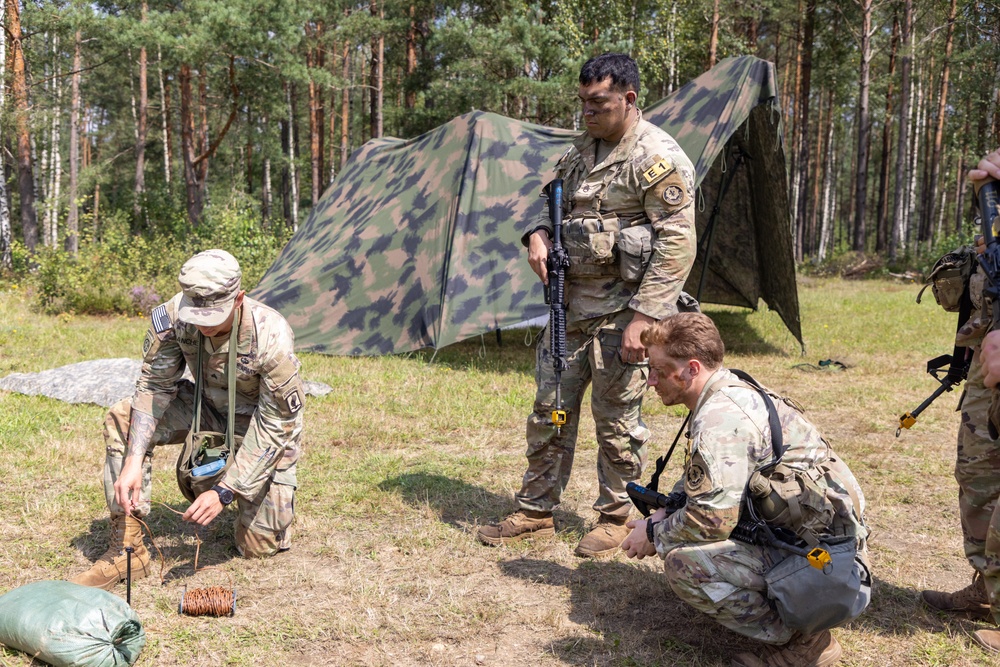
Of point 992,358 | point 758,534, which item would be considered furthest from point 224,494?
point 992,358

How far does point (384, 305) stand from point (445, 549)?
450 centimetres

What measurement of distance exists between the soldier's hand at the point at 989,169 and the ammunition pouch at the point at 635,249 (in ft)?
4.13

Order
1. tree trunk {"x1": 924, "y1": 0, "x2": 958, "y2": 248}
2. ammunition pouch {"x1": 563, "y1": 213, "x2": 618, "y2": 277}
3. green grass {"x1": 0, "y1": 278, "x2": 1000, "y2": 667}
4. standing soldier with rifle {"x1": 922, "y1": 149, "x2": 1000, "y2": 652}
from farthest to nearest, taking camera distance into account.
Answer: tree trunk {"x1": 924, "y1": 0, "x2": 958, "y2": 248}, ammunition pouch {"x1": 563, "y1": 213, "x2": 618, "y2": 277}, green grass {"x1": 0, "y1": 278, "x2": 1000, "y2": 667}, standing soldier with rifle {"x1": 922, "y1": 149, "x2": 1000, "y2": 652}

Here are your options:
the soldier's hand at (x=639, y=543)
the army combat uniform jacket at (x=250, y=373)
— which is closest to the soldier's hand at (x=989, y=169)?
the soldier's hand at (x=639, y=543)

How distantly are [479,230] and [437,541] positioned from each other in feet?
14.1

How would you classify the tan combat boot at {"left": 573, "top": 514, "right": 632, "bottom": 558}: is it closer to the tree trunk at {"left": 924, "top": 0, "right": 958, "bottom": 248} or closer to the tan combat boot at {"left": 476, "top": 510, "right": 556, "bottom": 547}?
the tan combat boot at {"left": 476, "top": 510, "right": 556, "bottom": 547}

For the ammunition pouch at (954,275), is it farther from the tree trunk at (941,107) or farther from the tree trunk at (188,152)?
the tree trunk at (941,107)

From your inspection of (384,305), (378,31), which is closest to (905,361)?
(384,305)

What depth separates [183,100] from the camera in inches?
752

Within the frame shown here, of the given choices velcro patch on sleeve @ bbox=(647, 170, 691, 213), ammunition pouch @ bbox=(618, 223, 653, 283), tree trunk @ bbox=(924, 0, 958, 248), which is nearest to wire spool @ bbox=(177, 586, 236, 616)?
ammunition pouch @ bbox=(618, 223, 653, 283)

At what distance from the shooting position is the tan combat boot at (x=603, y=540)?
364 centimetres

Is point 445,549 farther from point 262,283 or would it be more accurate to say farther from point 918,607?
point 262,283

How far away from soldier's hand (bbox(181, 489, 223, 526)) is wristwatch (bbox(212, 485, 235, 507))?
3 centimetres

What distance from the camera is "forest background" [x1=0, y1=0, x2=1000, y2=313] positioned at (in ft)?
44.1
